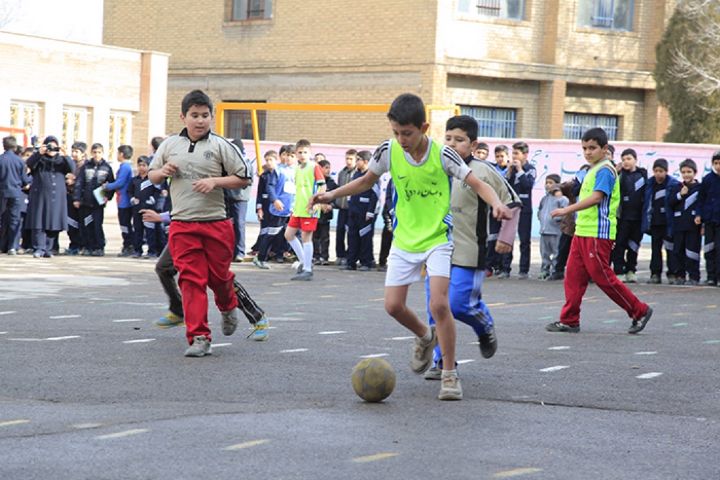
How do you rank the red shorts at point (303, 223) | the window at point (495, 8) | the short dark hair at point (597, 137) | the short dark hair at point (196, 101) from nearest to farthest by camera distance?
the short dark hair at point (196, 101), the short dark hair at point (597, 137), the red shorts at point (303, 223), the window at point (495, 8)

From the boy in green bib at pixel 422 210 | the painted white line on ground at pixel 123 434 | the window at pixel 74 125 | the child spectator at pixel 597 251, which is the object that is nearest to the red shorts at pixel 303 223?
the child spectator at pixel 597 251

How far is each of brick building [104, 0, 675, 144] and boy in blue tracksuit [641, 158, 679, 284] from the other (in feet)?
52.8

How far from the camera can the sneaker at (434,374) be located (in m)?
8.98

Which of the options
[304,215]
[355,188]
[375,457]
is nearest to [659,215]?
[304,215]

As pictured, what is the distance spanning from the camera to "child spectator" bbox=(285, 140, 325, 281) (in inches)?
717

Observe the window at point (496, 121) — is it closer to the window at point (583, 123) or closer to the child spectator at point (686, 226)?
the window at point (583, 123)

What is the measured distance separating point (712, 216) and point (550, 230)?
2.41 metres

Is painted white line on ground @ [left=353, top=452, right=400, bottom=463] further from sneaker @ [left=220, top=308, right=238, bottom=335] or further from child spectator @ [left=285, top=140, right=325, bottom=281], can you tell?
child spectator @ [left=285, top=140, right=325, bottom=281]

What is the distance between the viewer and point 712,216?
60.8ft

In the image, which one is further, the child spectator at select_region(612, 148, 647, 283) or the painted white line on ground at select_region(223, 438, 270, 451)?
the child spectator at select_region(612, 148, 647, 283)

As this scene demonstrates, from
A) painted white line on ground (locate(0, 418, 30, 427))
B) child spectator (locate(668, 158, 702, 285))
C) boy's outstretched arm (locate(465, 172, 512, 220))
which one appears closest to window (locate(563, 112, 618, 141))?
child spectator (locate(668, 158, 702, 285))

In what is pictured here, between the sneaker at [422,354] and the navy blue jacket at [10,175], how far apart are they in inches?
554

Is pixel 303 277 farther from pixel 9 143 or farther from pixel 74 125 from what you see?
pixel 74 125

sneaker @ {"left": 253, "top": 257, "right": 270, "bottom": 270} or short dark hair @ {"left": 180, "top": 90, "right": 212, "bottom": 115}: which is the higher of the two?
short dark hair @ {"left": 180, "top": 90, "right": 212, "bottom": 115}
